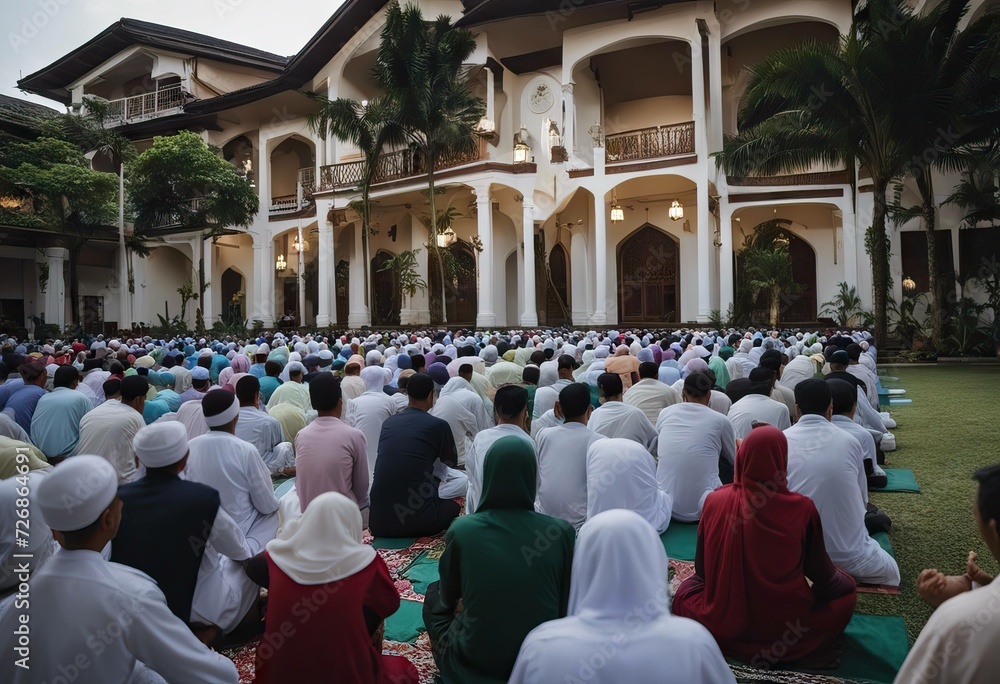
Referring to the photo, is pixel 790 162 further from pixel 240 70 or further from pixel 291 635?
pixel 240 70

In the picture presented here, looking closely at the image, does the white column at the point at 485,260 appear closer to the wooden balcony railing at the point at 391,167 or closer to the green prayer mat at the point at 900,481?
the wooden balcony railing at the point at 391,167

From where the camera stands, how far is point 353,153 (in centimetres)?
2378

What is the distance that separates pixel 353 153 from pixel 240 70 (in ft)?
29.0

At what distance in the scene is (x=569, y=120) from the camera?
18.2 metres

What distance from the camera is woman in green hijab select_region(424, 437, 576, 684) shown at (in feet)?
7.52

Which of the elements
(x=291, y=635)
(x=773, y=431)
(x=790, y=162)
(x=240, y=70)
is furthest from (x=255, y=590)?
(x=240, y=70)

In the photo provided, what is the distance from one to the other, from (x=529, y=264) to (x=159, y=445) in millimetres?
15852

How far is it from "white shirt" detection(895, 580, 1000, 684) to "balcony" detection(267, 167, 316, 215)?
24563 millimetres

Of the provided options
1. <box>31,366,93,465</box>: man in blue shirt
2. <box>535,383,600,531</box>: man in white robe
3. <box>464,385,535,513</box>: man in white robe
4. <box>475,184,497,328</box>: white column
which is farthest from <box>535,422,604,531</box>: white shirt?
<box>475,184,497,328</box>: white column

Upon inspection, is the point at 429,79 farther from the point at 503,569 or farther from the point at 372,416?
the point at 503,569

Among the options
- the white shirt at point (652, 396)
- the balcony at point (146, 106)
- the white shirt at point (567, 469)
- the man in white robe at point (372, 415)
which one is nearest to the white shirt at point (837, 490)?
the white shirt at point (567, 469)

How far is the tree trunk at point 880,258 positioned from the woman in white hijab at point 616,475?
490 inches

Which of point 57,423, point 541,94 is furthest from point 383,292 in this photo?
point 57,423

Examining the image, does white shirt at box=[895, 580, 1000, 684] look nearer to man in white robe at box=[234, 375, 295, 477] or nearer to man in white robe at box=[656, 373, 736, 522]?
man in white robe at box=[656, 373, 736, 522]
